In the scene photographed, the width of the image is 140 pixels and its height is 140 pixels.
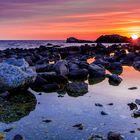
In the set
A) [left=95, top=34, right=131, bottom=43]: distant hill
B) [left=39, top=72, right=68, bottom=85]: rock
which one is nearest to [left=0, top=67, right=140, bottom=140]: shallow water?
[left=39, top=72, right=68, bottom=85]: rock

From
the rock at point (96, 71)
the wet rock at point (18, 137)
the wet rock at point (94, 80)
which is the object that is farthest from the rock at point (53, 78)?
the wet rock at point (18, 137)

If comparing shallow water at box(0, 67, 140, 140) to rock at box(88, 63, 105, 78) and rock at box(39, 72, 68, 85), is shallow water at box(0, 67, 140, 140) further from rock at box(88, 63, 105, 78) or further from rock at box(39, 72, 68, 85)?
rock at box(88, 63, 105, 78)

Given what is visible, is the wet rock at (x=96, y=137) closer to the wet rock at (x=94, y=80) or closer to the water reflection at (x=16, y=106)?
the water reflection at (x=16, y=106)

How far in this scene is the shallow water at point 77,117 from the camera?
1312 centimetres

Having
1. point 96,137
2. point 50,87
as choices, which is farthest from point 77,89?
point 96,137

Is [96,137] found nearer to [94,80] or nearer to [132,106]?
[132,106]

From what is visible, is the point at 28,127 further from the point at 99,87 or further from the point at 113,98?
the point at 99,87

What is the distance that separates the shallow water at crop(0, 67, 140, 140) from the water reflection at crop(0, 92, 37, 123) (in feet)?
1.10

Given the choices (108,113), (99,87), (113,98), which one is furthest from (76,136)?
(99,87)

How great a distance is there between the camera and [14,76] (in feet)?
66.3

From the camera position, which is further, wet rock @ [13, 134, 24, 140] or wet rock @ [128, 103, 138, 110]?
wet rock @ [128, 103, 138, 110]

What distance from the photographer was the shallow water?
43.0 feet

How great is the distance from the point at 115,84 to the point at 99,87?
149cm

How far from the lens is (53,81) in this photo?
2416 centimetres
